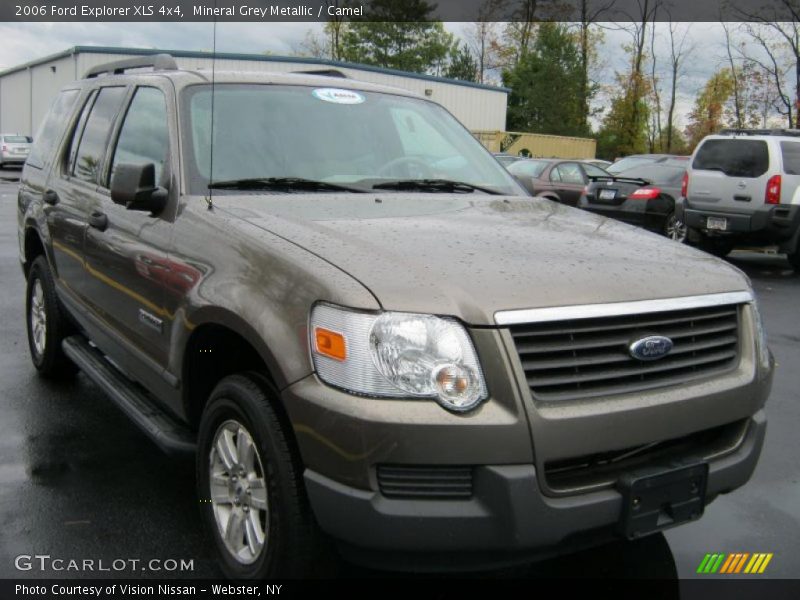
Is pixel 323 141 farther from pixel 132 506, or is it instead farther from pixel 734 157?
pixel 734 157

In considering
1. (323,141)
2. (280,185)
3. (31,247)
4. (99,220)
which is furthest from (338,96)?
(31,247)

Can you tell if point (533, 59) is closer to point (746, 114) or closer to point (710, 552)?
point (746, 114)

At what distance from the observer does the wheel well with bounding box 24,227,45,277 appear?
5438 mm

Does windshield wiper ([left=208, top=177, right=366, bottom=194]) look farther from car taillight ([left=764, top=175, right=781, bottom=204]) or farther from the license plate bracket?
car taillight ([left=764, top=175, right=781, bottom=204])

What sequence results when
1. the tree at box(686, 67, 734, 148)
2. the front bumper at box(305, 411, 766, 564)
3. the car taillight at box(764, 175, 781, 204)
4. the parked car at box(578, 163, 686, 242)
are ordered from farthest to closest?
the tree at box(686, 67, 734, 148)
the parked car at box(578, 163, 686, 242)
the car taillight at box(764, 175, 781, 204)
the front bumper at box(305, 411, 766, 564)

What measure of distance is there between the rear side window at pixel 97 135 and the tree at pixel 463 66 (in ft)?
186

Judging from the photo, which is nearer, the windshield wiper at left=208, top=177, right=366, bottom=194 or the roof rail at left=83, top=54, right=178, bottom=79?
the windshield wiper at left=208, top=177, right=366, bottom=194

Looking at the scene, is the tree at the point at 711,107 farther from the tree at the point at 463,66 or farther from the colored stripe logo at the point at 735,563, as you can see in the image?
the colored stripe logo at the point at 735,563

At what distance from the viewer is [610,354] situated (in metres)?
2.54

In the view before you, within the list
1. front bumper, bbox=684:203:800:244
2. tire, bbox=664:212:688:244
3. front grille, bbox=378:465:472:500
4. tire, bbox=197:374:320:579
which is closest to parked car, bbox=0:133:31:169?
tire, bbox=664:212:688:244

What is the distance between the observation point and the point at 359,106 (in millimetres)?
4160

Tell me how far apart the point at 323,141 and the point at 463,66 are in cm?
5823

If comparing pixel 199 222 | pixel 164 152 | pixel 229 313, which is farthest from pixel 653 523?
pixel 164 152

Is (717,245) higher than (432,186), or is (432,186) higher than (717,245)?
(432,186)
